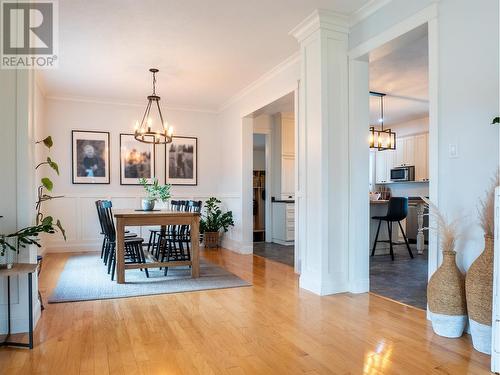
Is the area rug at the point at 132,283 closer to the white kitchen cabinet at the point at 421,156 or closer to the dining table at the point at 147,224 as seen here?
the dining table at the point at 147,224

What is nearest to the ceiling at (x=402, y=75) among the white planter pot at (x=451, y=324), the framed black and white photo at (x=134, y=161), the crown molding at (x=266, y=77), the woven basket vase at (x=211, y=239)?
the crown molding at (x=266, y=77)

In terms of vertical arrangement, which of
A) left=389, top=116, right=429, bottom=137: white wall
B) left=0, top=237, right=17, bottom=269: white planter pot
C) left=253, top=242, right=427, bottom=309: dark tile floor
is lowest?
left=253, top=242, right=427, bottom=309: dark tile floor

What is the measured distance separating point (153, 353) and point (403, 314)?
6.36 ft

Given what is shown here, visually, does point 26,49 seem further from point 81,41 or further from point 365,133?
point 365,133

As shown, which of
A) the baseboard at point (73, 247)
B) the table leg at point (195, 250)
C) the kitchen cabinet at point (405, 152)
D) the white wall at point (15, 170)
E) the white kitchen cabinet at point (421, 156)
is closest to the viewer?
the white wall at point (15, 170)

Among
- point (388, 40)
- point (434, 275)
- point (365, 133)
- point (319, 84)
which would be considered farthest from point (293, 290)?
point (388, 40)

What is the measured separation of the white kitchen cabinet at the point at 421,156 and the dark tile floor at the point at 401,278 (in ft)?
8.10

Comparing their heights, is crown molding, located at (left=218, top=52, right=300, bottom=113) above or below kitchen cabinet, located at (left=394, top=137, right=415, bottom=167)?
above

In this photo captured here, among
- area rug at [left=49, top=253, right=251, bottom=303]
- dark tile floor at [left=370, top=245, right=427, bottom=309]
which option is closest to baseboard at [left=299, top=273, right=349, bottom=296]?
dark tile floor at [left=370, top=245, right=427, bottom=309]

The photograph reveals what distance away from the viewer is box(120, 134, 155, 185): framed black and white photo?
21.5 feet

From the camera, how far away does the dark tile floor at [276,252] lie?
541 centimetres

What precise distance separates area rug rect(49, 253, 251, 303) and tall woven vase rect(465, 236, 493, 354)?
7.14 feet

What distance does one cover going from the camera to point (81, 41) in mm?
3965

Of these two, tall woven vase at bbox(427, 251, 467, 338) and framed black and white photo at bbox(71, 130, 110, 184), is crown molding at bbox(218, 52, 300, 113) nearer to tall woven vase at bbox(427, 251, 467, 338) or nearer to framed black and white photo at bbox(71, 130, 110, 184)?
framed black and white photo at bbox(71, 130, 110, 184)
